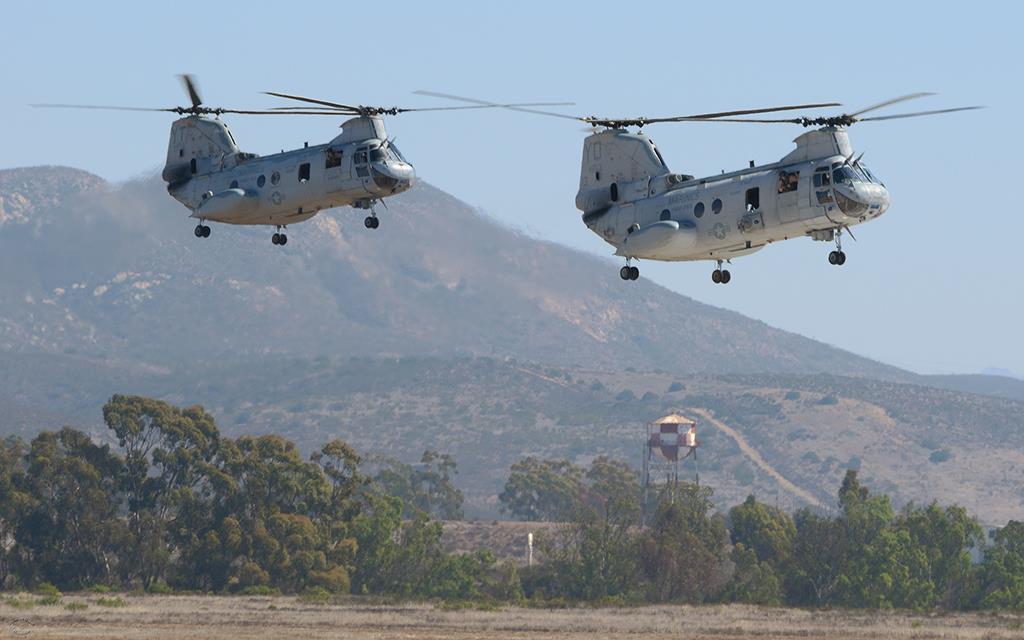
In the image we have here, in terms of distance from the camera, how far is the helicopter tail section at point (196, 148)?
78.0 metres

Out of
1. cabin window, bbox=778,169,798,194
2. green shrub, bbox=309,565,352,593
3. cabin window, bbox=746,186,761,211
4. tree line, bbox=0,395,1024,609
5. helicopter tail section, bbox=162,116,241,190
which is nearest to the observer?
cabin window, bbox=778,169,798,194

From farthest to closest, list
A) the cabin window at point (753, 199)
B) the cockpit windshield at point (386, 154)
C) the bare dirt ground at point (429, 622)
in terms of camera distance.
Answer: the bare dirt ground at point (429, 622), the cockpit windshield at point (386, 154), the cabin window at point (753, 199)

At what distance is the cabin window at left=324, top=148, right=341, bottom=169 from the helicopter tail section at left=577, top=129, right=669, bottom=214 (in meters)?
Result: 10.2

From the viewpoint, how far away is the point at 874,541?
137750mm

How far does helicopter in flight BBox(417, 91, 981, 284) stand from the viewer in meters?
64.6

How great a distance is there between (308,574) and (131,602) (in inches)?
726

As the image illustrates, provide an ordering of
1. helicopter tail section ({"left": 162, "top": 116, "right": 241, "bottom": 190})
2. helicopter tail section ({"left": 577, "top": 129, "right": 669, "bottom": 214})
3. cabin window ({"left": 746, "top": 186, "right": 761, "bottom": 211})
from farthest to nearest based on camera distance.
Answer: helicopter tail section ({"left": 162, "top": 116, "right": 241, "bottom": 190}) → helicopter tail section ({"left": 577, "top": 129, "right": 669, "bottom": 214}) → cabin window ({"left": 746, "top": 186, "right": 761, "bottom": 211})

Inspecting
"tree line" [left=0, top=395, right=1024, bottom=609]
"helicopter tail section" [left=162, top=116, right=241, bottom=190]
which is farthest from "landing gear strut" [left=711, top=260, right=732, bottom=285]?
"tree line" [left=0, top=395, right=1024, bottom=609]

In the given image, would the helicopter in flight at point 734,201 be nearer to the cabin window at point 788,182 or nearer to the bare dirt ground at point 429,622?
the cabin window at point 788,182

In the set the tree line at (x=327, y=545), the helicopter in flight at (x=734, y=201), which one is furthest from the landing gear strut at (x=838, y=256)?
the tree line at (x=327, y=545)

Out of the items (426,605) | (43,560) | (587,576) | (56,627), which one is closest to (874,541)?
(587,576)

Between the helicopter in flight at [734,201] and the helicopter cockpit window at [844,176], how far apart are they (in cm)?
3

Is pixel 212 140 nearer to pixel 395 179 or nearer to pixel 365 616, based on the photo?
pixel 395 179

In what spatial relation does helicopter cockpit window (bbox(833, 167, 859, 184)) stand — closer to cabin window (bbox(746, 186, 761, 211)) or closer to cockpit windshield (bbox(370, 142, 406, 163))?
cabin window (bbox(746, 186, 761, 211))
